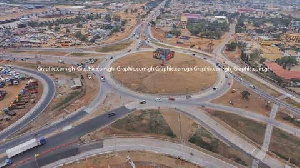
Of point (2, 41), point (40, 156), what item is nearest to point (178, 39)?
point (2, 41)

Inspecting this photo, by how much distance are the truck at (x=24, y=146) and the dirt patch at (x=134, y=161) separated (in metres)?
8.51

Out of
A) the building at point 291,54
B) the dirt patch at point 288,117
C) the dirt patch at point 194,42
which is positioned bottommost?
the dirt patch at point 288,117

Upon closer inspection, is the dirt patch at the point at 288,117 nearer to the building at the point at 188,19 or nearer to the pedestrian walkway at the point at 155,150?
the pedestrian walkway at the point at 155,150

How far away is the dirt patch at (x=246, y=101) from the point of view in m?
65.7

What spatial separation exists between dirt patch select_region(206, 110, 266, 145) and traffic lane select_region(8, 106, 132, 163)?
22566 millimetres

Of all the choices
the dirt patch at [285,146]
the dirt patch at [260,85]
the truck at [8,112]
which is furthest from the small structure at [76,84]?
the dirt patch at [260,85]

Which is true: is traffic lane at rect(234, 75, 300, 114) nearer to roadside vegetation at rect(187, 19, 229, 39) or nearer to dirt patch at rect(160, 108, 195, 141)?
dirt patch at rect(160, 108, 195, 141)

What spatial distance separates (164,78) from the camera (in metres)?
81.9

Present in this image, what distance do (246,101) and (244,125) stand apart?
42.0ft

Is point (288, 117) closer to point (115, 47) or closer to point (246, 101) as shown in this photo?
point (246, 101)

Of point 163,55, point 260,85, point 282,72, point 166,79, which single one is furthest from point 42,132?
point 282,72

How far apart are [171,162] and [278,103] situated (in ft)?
126

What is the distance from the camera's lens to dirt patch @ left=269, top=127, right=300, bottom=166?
161ft

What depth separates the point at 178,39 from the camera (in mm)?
130500
